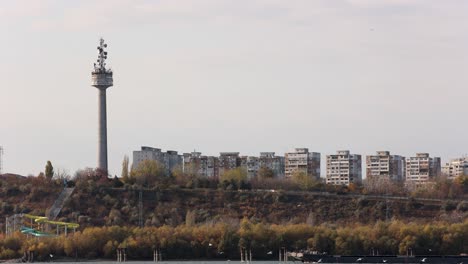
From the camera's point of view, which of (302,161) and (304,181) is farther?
(302,161)

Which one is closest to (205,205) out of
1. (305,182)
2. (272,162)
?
(305,182)

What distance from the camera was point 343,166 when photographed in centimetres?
19712

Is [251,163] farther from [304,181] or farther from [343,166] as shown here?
[304,181]

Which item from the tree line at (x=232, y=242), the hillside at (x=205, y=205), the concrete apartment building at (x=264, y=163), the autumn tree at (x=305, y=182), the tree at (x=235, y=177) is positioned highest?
the concrete apartment building at (x=264, y=163)

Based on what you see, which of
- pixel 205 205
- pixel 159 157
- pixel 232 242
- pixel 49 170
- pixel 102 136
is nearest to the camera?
pixel 232 242

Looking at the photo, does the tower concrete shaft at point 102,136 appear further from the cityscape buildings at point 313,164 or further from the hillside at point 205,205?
the cityscape buildings at point 313,164

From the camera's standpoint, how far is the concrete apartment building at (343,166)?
194800mm

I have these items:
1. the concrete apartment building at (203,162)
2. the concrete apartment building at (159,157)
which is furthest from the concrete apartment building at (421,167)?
the concrete apartment building at (159,157)

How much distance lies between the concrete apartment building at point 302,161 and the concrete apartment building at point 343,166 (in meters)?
4.56

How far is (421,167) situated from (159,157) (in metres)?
41.6

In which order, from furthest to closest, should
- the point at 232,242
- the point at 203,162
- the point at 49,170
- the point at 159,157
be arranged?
the point at 203,162 < the point at 159,157 < the point at 49,170 < the point at 232,242

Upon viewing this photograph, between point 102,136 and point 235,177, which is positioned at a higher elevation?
point 102,136

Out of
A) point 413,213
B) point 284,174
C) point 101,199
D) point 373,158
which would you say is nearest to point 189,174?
point 101,199

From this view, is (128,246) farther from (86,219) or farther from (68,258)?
(86,219)
